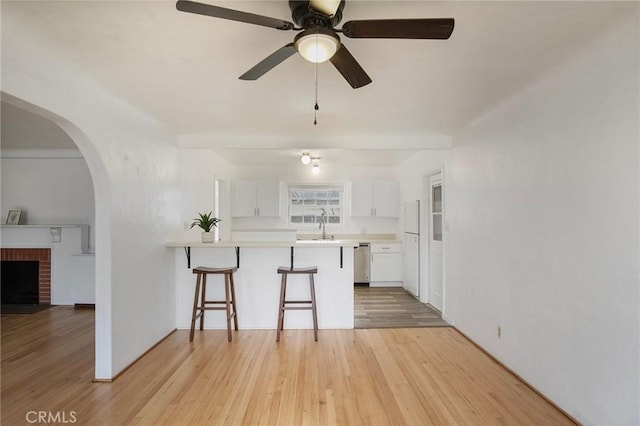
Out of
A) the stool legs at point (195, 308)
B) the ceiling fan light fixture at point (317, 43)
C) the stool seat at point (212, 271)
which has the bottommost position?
the stool legs at point (195, 308)

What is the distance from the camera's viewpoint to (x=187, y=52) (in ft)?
6.38

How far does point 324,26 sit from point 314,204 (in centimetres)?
531

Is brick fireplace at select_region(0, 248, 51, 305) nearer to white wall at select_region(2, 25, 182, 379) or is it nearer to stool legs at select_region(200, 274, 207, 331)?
white wall at select_region(2, 25, 182, 379)

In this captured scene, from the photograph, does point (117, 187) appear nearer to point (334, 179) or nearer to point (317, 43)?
point (317, 43)

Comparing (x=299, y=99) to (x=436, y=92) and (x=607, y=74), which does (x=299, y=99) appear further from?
(x=607, y=74)

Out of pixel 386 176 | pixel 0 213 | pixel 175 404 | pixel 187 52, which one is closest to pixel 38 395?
pixel 175 404

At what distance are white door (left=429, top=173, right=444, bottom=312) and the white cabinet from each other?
1128mm

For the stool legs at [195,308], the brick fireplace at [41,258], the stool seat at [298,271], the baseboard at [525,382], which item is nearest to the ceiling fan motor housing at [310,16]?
the stool seat at [298,271]

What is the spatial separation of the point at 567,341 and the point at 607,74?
168 centimetres

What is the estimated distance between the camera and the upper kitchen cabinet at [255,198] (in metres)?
6.39

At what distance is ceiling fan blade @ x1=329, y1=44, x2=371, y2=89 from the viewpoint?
157 cm

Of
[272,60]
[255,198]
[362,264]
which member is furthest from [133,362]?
[362,264]

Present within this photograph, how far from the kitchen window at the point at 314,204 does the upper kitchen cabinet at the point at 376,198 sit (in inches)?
20.2

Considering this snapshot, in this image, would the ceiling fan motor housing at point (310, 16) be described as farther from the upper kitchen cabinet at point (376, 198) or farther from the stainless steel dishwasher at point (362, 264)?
the upper kitchen cabinet at point (376, 198)
